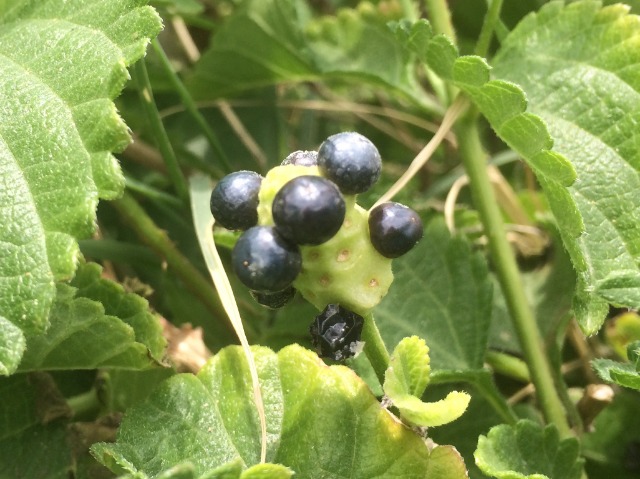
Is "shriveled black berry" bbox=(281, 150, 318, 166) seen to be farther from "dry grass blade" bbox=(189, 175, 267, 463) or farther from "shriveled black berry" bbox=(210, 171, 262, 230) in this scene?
"dry grass blade" bbox=(189, 175, 267, 463)

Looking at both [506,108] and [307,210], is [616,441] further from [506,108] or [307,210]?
[307,210]

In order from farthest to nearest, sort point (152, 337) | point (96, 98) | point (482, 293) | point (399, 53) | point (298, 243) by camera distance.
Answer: point (399, 53), point (482, 293), point (152, 337), point (96, 98), point (298, 243)

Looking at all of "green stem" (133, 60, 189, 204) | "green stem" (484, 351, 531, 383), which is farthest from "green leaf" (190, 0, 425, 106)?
"green stem" (484, 351, 531, 383)

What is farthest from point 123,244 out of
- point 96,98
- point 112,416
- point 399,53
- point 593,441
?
point 593,441

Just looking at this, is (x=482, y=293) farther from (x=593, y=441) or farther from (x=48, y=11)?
(x=48, y=11)

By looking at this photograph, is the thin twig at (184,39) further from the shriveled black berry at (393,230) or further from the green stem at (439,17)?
the shriveled black berry at (393,230)

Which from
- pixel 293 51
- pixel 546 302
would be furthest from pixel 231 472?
pixel 293 51
